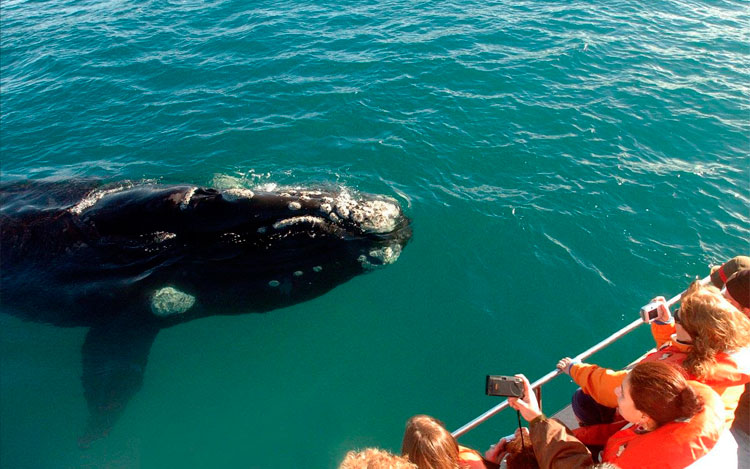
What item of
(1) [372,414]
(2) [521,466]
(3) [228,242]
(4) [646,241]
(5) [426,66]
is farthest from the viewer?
(5) [426,66]

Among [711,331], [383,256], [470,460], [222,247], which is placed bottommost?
[383,256]

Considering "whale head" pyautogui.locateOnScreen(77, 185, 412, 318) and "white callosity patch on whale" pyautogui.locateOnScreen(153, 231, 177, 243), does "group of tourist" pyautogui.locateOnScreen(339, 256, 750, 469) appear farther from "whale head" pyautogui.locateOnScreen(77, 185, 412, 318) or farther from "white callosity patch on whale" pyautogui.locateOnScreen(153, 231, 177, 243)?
"white callosity patch on whale" pyautogui.locateOnScreen(153, 231, 177, 243)

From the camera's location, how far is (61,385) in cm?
876

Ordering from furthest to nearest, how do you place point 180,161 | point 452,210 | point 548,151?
point 180,161, point 548,151, point 452,210

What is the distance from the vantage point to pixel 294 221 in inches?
340

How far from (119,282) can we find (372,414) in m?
4.83

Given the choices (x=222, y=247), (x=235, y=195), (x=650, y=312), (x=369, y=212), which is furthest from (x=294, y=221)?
(x=650, y=312)

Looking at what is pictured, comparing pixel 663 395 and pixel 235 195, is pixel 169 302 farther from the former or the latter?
pixel 663 395

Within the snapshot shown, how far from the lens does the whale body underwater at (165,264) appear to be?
8.48m

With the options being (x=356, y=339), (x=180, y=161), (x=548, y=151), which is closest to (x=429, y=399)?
(x=356, y=339)

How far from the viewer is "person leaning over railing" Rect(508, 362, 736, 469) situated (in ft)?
12.3

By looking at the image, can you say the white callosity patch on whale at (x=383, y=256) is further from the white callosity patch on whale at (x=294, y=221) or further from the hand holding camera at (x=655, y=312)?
the hand holding camera at (x=655, y=312)

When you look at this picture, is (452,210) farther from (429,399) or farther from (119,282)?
(119,282)

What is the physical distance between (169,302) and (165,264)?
661 millimetres
